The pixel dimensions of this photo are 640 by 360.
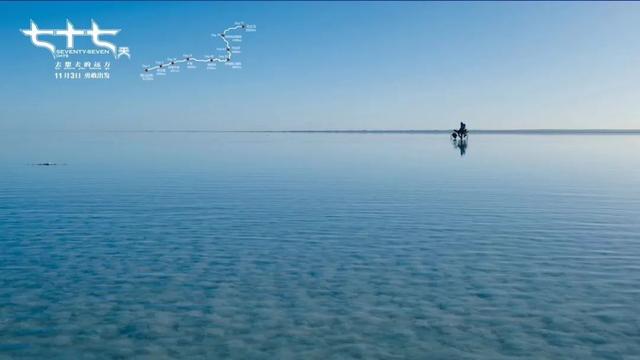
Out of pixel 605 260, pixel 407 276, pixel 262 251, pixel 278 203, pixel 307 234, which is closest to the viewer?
pixel 407 276

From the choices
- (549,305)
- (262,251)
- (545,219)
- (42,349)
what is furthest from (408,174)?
(42,349)

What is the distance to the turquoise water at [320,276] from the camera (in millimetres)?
17156

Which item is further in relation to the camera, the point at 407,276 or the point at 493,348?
the point at 407,276

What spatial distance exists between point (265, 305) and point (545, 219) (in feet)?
77.3

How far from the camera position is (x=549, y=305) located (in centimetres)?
2023

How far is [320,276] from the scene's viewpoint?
2394cm

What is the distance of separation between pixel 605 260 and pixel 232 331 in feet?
55.2

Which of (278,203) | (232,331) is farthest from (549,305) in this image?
(278,203)

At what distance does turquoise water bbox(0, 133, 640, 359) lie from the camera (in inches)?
675

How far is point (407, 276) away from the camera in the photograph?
2383 centimetres

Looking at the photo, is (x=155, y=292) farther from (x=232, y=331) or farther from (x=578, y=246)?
(x=578, y=246)

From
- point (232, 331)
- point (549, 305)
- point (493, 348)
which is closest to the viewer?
point (493, 348)

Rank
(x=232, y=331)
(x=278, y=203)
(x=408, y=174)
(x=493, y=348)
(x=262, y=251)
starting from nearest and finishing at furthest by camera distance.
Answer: (x=493, y=348)
(x=232, y=331)
(x=262, y=251)
(x=278, y=203)
(x=408, y=174)

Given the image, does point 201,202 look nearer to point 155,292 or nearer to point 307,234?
point 307,234
